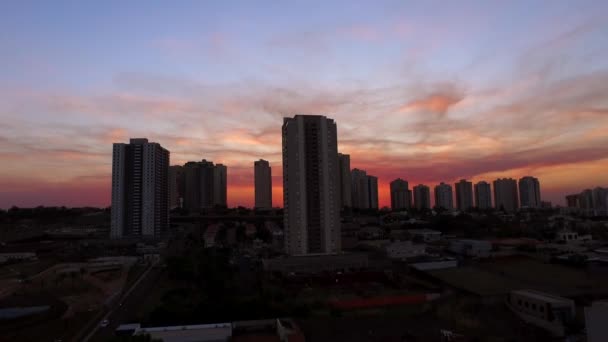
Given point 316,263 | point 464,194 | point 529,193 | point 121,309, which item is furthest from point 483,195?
point 121,309

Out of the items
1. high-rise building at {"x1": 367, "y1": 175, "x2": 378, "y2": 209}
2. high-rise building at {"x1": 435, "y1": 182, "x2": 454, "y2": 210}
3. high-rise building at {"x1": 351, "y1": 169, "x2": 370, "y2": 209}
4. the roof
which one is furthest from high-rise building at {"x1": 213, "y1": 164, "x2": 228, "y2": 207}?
the roof

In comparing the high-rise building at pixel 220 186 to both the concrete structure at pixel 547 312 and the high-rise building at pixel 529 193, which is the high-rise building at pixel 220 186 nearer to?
the high-rise building at pixel 529 193

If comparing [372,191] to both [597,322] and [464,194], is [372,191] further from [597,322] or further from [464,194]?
[597,322]

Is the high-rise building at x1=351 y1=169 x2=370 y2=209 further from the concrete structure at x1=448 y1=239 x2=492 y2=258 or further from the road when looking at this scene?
the road

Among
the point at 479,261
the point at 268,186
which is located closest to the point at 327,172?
the point at 479,261

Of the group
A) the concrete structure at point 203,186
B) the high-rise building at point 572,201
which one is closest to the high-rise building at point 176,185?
the concrete structure at point 203,186
